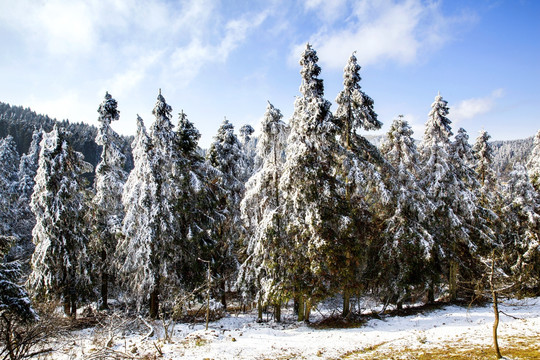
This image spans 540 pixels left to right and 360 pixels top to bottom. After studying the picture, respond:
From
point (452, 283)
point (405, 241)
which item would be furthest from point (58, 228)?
point (452, 283)

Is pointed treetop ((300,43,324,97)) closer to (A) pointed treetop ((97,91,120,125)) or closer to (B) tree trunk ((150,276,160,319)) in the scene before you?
(A) pointed treetop ((97,91,120,125))

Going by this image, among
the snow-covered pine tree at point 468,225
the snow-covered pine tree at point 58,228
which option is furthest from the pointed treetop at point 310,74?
the snow-covered pine tree at point 58,228

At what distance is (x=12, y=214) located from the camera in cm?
3259

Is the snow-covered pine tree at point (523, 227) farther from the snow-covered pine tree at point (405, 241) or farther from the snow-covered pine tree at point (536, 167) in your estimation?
the snow-covered pine tree at point (405, 241)

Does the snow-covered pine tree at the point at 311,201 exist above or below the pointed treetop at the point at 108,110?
below

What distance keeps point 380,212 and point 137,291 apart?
17.2 m

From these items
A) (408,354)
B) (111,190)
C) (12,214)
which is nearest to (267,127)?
(111,190)

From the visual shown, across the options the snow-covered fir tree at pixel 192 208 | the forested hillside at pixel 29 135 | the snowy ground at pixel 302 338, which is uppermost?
the forested hillside at pixel 29 135

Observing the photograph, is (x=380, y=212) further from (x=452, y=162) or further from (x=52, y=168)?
(x=52, y=168)

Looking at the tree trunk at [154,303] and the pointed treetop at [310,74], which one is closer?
the pointed treetop at [310,74]

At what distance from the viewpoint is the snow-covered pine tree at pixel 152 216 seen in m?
18.0

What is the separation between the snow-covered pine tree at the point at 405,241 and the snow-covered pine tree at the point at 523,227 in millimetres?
9757

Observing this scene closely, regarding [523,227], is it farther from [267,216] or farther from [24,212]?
[24,212]

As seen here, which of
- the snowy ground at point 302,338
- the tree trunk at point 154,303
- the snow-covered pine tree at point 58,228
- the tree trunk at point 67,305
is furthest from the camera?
the tree trunk at point 154,303
